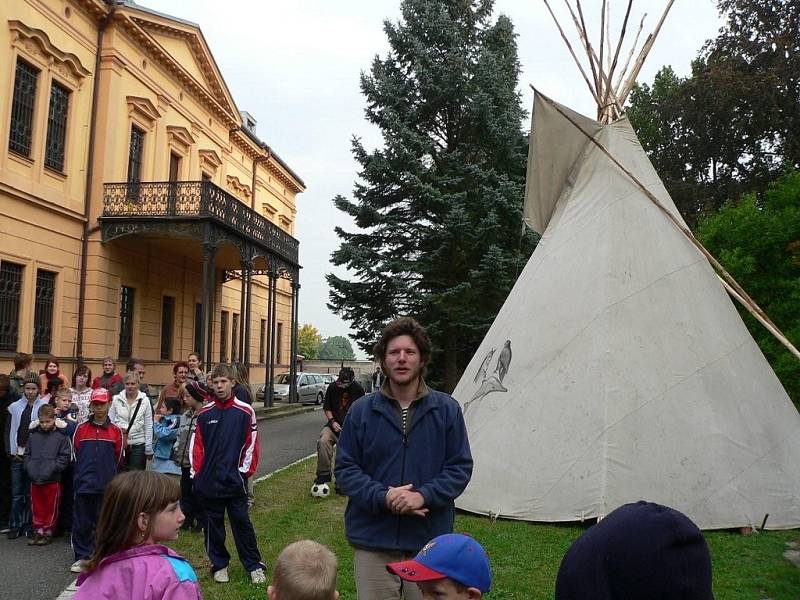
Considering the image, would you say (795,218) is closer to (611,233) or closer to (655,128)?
(611,233)

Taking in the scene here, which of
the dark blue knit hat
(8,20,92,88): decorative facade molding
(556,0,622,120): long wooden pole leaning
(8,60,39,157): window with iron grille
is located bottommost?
the dark blue knit hat

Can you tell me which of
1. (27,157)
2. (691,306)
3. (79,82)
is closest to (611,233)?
(691,306)

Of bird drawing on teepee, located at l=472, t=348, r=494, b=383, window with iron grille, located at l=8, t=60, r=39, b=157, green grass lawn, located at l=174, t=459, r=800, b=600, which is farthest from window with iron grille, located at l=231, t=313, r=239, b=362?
bird drawing on teepee, located at l=472, t=348, r=494, b=383

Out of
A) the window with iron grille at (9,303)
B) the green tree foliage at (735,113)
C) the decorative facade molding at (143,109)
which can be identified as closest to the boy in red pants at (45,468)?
the window with iron grille at (9,303)

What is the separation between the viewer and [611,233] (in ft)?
26.6

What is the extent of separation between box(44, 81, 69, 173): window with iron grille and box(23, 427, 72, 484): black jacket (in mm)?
12687

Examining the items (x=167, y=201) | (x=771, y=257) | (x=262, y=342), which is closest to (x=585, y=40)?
(x=771, y=257)

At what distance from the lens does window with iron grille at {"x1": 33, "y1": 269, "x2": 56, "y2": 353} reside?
56.7ft

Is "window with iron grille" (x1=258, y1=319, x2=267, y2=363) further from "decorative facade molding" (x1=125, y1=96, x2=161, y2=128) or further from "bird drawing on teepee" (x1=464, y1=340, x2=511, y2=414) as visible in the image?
"bird drawing on teepee" (x1=464, y1=340, x2=511, y2=414)

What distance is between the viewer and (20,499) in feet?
24.0

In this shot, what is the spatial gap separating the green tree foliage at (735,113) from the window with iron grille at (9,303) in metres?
20.1

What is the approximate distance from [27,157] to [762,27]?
20.9m

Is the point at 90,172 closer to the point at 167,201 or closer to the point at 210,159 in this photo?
the point at 167,201

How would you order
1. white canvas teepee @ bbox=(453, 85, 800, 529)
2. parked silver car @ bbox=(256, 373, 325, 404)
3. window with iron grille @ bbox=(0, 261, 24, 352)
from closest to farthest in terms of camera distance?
white canvas teepee @ bbox=(453, 85, 800, 529), window with iron grille @ bbox=(0, 261, 24, 352), parked silver car @ bbox=(256, 373, 325, 404)
